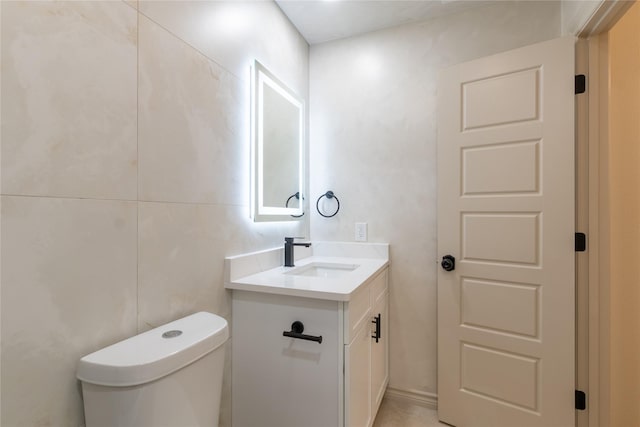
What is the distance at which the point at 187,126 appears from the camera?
113 centimetres

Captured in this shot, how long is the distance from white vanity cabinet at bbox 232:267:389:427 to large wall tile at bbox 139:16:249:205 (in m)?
0.53

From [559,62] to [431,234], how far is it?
106 centimetres

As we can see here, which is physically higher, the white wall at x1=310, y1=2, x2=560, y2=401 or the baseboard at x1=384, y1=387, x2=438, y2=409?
the white wall at x1=310, y1=2, x2=560, y2=401

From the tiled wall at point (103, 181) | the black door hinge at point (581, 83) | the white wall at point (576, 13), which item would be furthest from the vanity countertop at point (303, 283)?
the white wall at point (576, 13)

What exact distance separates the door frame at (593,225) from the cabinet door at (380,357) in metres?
0.94

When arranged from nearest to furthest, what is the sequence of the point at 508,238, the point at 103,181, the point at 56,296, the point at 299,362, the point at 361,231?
the point at 56,296, the point at 103,181, the point at 299,362, the point at 508,238, the point at 361,231

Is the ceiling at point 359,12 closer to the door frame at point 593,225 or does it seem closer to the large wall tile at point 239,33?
the large wall tile at point 239,33

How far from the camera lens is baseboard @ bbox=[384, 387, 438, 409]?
6.00 feet

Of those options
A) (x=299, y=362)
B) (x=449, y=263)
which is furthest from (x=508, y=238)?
(x=299, y=362)

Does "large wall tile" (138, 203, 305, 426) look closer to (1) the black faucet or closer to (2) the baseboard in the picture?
(1) the black faucet

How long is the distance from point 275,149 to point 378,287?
3.21 ft

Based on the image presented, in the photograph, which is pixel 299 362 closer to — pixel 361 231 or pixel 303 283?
pixel 303 283

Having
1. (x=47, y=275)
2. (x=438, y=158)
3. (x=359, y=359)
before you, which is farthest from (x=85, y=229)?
(x=438, y=158)

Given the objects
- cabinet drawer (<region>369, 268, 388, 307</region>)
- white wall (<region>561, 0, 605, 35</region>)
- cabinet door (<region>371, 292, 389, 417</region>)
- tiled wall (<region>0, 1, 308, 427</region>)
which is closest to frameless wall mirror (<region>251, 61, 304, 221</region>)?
tiled wall (<region>0, 1, 308, 427</region>)
